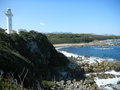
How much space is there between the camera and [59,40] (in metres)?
109

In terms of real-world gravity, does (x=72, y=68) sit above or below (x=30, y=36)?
below

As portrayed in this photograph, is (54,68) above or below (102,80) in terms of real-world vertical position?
above

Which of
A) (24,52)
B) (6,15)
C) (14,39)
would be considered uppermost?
(6,15)

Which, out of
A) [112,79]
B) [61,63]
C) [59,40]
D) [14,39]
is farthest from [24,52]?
[59,40]

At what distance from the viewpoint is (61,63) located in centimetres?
2775

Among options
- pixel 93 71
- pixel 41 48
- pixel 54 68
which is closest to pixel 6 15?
pixel 41 48

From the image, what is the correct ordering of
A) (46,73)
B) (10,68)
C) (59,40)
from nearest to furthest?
1. (10,68)
2. (46,73)
3. (59,40)

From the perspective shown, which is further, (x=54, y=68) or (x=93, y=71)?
(x=93, y=71)

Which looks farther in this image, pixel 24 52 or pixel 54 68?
pixel 54 68

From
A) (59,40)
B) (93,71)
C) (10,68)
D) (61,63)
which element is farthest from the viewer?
(59,40)

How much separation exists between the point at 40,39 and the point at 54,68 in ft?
18.1

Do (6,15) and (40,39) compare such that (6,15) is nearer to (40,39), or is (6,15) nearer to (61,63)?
(40,39)

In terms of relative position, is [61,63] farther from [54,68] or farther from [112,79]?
[112,79]

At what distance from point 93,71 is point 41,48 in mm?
10513
